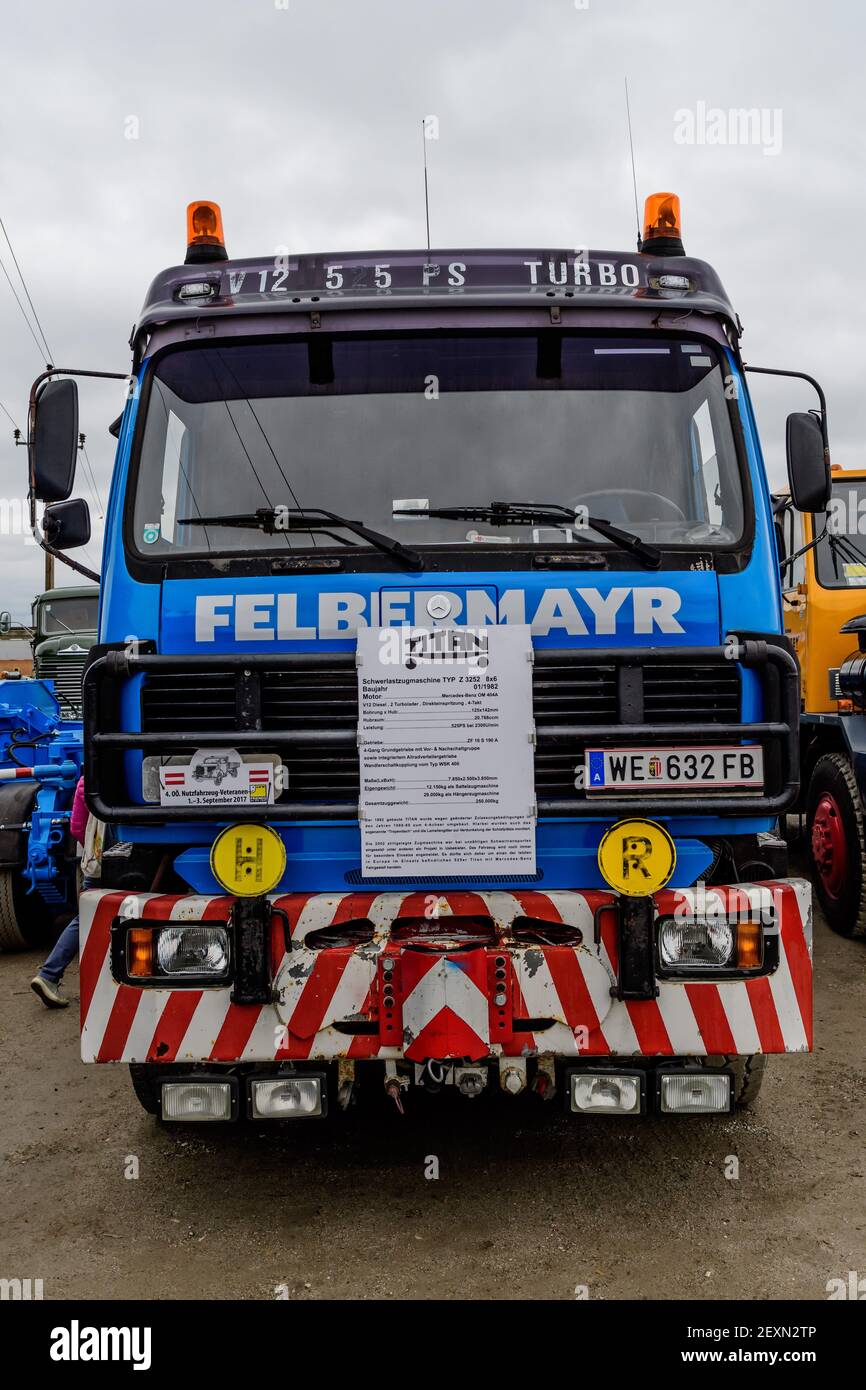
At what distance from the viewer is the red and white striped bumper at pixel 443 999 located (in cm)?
291

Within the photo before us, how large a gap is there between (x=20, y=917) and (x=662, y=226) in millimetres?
5227

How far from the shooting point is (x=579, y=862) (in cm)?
316

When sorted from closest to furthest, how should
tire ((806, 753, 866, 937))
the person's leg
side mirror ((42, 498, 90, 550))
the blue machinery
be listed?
side mirror ((42, 498, 90, 550)) < the person's leg < tire ((806, 753, 866, 937)) < the blue machinery

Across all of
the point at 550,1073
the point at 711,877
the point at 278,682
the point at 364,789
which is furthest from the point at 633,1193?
the point at 278,682

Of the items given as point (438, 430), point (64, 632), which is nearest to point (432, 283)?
point (438, 430)

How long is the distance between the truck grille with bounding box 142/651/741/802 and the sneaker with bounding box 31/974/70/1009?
2.78 m

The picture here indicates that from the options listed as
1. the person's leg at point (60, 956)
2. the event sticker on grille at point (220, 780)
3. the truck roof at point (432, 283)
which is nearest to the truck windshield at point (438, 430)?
the truck roof at point (432, 283)

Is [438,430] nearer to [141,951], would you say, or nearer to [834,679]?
[141,951]

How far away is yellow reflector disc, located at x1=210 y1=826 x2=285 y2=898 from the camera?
9.87 feet

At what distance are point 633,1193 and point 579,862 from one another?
1124mm

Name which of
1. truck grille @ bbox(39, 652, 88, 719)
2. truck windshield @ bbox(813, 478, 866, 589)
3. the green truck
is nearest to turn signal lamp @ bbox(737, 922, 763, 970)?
truck windshield @ bbox(813, 478, 866, 589)

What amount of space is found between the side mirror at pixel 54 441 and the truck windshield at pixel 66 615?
7836 millimetres

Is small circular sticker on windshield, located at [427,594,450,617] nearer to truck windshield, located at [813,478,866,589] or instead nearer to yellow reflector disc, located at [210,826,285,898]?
yellow reflector disc, located at [210,826,285,898]
